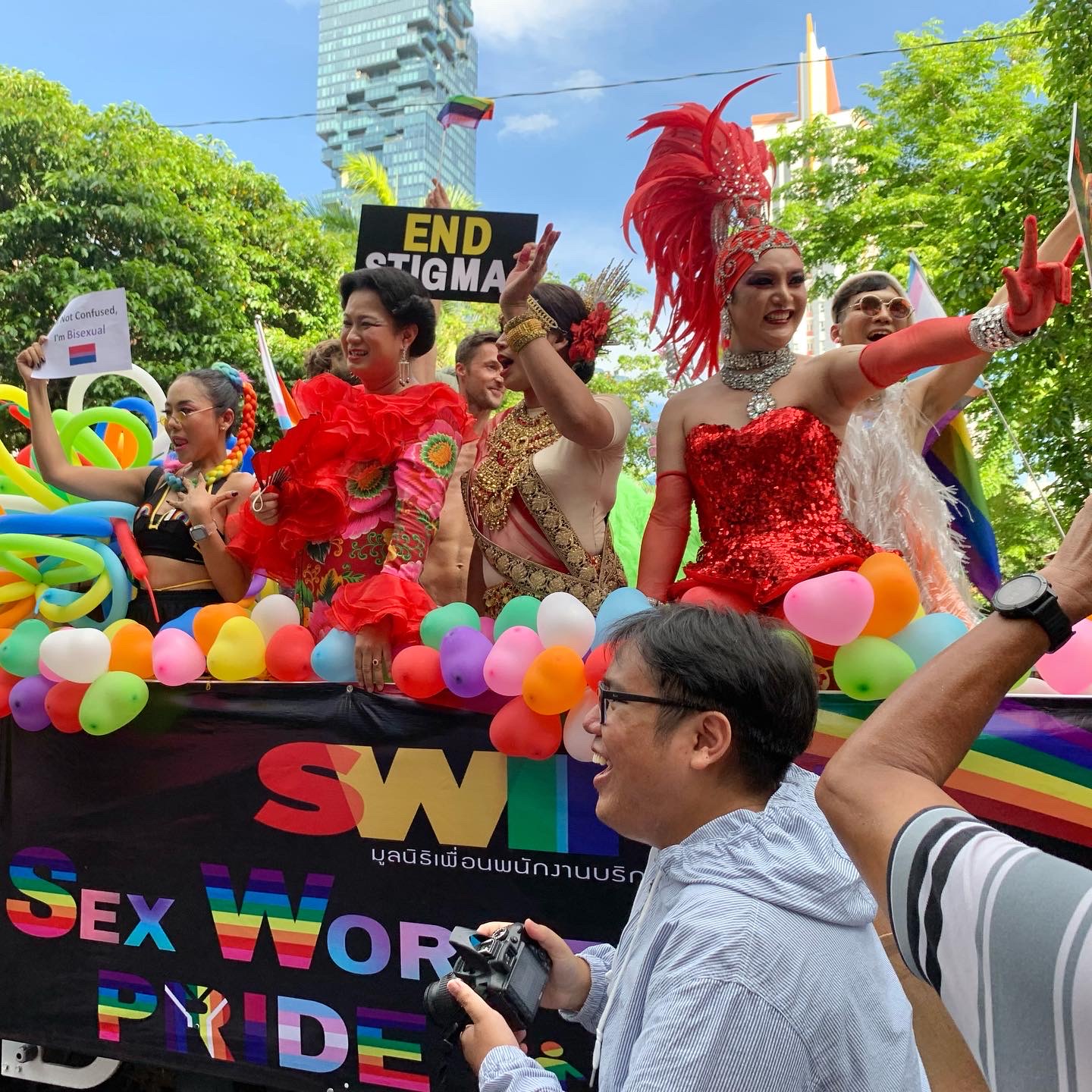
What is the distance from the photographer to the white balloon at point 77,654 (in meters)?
2.81

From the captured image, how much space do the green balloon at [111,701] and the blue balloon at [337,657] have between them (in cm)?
54

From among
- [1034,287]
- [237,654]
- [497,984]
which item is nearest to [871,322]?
[1034,287]

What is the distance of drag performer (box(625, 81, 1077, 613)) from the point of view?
2270 millimetres

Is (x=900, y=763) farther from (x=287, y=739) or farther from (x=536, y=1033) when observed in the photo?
(x=287, y=739)

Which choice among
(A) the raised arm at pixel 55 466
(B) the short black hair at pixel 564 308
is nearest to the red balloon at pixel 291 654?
(B) the short black hair at pixel 564 308

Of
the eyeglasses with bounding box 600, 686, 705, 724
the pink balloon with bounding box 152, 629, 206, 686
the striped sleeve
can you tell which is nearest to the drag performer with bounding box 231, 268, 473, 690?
the pink balloon with bounding box 152, 629, 206, 686

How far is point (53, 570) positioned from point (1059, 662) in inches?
111

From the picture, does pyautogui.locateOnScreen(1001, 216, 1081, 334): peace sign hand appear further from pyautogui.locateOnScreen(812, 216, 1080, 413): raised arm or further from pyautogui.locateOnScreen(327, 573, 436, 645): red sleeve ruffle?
pyautogui.locateOnScreen(327, 573, 436, 645): red sleeve ruffle

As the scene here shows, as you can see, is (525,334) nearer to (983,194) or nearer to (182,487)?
(182,487)

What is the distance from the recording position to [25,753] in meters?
3.13

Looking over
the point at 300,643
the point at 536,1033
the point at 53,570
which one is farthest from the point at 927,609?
the point at 53,570

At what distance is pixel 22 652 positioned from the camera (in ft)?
9.60

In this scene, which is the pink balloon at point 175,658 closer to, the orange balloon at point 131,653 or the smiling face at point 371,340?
the orange balloon at point 131,653

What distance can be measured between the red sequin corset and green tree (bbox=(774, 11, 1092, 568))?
5141 mm
